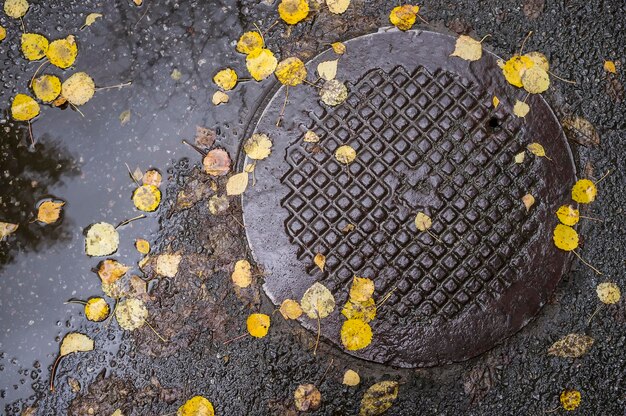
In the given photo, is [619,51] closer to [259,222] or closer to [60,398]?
[259,222]

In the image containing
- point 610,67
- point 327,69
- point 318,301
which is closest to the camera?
point 318,301

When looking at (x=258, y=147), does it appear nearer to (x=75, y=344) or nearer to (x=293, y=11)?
(x=293, y=11)

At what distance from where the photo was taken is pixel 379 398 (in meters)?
2.44

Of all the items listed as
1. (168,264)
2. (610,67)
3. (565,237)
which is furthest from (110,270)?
(610,67)

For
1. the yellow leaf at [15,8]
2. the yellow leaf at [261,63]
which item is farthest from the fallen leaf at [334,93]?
the yellow leaf at [15,8]

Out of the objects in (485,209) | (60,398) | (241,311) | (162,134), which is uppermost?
(162,134)

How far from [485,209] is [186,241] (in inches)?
51.5

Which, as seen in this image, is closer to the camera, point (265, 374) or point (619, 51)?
point (265, 374)

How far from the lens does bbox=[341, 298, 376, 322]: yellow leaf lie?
2396 millimetres

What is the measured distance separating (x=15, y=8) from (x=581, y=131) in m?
2.63

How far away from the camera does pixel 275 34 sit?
8.53ft

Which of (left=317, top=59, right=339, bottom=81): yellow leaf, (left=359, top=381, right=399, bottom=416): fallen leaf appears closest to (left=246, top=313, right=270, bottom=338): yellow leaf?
(left=359, top=381, right=399, bottom=416): fallen leaf

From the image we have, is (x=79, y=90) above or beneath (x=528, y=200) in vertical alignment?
above

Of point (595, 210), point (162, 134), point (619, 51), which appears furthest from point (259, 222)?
point (619, 51)
